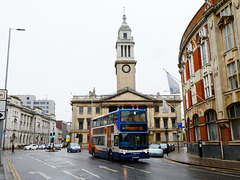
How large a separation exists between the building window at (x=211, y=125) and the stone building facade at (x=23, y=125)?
4878cm

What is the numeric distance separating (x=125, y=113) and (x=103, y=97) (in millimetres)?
50936

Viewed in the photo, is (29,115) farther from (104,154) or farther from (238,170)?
(238,170)

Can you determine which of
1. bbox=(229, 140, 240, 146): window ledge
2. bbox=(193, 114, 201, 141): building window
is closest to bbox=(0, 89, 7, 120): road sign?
bbox=(229, 140, 240, 146): window ledge

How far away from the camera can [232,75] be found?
1884cm

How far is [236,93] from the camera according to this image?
1819 centimetres

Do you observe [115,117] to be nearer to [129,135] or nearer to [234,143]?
[129,135]

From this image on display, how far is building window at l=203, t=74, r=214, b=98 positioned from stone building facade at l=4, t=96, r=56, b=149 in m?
49.1

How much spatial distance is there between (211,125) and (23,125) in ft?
215

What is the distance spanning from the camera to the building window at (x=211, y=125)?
21.2 metres

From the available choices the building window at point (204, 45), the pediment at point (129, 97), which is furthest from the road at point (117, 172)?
the pediment at point (129, 97)

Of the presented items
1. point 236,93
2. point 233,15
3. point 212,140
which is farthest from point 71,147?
point 233,15

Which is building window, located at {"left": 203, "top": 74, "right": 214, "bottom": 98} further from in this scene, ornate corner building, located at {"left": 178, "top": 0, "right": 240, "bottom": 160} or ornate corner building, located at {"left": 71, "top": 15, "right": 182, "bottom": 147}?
ornate corner building, located at {"left": 71, "top": 15, "right": 182, "bottom": 147}

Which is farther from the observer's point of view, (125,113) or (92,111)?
(92,111)

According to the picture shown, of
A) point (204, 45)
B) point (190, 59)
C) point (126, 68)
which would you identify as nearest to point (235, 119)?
point (204, 45)
